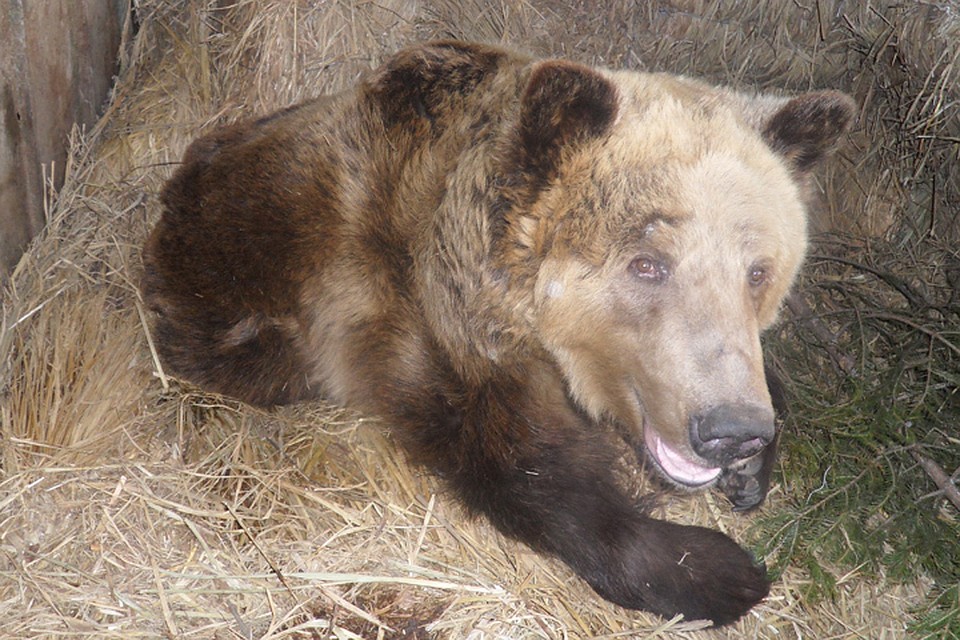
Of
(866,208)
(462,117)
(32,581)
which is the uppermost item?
(462,117)

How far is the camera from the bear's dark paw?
335cm

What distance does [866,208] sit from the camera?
5.27 meters

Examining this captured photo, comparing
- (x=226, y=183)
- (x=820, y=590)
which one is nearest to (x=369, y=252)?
(x=226, y=183)

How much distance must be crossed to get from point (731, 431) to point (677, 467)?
43 centimetres

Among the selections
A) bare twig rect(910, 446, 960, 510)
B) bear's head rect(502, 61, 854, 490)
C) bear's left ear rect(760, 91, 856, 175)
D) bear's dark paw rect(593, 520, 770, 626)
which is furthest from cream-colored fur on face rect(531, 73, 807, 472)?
bare twig rect(910, 446, 960, 510)

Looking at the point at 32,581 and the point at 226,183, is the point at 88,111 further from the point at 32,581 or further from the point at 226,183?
the point at 32,581

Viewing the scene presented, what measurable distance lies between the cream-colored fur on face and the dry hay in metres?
0.88

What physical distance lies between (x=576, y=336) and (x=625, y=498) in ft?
2.32

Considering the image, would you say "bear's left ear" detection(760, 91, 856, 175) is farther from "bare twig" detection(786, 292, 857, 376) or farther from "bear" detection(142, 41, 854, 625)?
"bare twig" detection(786, 292, 857, 376)

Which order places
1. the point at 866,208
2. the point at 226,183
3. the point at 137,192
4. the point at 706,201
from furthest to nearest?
the point at 866,208 → the point at 137,192 → the point at 226,183 → the point at 706,201

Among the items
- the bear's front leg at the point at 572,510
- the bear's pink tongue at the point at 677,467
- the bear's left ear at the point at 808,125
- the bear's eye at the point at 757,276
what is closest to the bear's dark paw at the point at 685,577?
the bear's front leg at the point at 572,510

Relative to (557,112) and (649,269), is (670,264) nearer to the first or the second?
(649,269)

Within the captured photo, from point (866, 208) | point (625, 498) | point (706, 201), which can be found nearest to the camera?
point (706, 201)

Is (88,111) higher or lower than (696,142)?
lower
